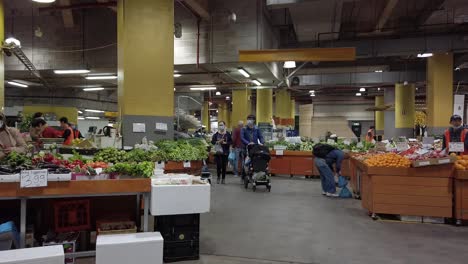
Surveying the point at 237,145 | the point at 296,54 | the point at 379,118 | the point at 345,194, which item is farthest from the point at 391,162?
the point at 379,118

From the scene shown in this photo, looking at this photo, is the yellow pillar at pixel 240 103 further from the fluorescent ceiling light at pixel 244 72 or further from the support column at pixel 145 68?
the support column at pixel 145 68

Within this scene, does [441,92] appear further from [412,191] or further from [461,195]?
[412,191]

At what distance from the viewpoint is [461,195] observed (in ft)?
17.8

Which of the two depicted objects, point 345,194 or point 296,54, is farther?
point 296,54

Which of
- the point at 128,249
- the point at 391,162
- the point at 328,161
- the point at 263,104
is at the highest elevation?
the point at 263,104

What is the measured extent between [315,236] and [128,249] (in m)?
2.63

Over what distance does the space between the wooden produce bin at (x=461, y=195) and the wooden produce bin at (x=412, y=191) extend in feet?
0.26

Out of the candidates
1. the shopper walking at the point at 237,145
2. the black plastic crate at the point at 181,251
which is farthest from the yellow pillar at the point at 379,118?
the black plastic crate at the point at 181,251

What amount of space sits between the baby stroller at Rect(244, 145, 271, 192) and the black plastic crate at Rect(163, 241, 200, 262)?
4595 mm

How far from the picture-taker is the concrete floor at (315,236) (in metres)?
4.02

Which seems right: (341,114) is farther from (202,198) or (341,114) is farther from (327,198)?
(202,198)

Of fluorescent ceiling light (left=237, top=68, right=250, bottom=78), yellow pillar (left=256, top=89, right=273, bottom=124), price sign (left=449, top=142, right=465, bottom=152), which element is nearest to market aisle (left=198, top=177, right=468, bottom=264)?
price sign (left=449, top=142, right=465, bottom=152)

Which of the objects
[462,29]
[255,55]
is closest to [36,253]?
[255,55]

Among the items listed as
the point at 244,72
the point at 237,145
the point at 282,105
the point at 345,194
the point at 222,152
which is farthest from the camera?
the point at 282,105
